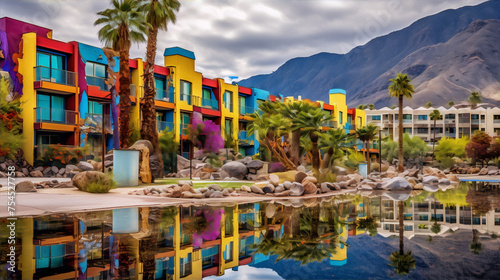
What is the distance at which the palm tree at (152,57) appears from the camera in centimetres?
2769

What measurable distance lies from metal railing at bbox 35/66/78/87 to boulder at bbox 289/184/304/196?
22.7 meters

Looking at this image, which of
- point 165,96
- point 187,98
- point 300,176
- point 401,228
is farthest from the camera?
point 187,98

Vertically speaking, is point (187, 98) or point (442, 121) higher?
point (442, 121)

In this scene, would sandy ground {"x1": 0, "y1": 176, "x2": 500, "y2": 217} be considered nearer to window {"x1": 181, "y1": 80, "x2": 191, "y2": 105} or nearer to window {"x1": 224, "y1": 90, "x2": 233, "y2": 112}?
window {"x1": 181, "y1": 80, "x2": 191, "y2": 105}

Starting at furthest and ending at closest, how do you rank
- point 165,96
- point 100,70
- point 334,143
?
point 165,96
point 100,70
point 334,143

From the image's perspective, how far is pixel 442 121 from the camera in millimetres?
101562

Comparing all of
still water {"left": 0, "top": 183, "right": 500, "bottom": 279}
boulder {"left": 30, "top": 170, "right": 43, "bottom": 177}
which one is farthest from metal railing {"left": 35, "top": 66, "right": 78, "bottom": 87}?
still water {"left": 0, "top": 183, "right": 500, "bottom": 279}

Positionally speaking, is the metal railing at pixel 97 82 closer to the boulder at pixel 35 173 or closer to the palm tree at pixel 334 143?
the boulder at pixel 35 173

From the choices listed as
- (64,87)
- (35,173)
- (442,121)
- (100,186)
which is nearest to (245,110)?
(64,87)

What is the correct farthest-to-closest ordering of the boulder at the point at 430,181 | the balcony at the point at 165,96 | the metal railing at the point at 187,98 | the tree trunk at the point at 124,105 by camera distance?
the metal railing at the point at 187,98
the balcony at the point at 165,96
the boulder at the point at 430,181
the tree trunk at the point at 124,105

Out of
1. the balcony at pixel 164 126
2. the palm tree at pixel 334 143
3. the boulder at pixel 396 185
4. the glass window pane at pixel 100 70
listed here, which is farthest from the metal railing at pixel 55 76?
the boulder at pixel 396 185

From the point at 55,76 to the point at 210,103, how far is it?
58.2 ft

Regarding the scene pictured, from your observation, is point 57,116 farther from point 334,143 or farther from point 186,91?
point 334,143

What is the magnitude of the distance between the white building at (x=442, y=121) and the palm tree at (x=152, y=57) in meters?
76.7
